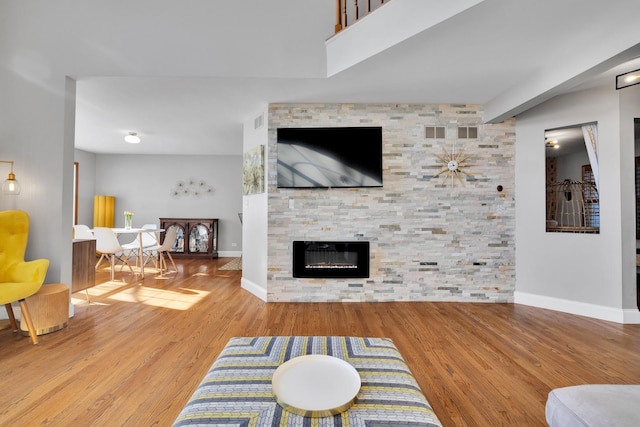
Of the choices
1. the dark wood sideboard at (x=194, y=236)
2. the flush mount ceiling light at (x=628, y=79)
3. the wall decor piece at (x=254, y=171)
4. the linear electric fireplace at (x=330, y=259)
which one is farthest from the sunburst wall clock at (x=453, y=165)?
the dark wood sideboard at (x=194, y=236)

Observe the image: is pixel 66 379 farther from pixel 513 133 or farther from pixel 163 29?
pixel 513 133

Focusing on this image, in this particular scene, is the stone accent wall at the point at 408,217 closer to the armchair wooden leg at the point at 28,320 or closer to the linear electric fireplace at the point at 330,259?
the linear electric fireplace at the point at 330,259

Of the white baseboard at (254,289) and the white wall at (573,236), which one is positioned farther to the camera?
the white baseboard at (254,289)

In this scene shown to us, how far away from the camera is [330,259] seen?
3.84 meters

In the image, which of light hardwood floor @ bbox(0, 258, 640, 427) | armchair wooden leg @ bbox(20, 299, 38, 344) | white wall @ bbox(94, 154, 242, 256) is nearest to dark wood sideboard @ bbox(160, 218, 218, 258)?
white wall @ bbox(94, 154, 242, 256)

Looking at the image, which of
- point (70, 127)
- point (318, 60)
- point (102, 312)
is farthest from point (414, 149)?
point (102, 312)

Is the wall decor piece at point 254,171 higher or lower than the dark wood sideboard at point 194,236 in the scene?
higher

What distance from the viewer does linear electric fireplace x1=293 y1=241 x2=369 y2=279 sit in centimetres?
378

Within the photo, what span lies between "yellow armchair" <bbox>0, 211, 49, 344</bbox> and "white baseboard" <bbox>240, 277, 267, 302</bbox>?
2.13 m

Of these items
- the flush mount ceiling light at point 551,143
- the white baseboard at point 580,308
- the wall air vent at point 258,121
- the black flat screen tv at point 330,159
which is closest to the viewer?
the white baseboard at point 580,308

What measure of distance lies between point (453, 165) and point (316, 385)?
132 inches

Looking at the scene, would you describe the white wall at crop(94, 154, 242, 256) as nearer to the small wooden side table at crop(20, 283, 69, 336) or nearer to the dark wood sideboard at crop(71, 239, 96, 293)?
the dark wood sideboard at crop(71, 239, 96, 293)

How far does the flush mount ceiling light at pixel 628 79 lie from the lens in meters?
2.53

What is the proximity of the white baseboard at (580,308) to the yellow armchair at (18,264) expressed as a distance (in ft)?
16.7
